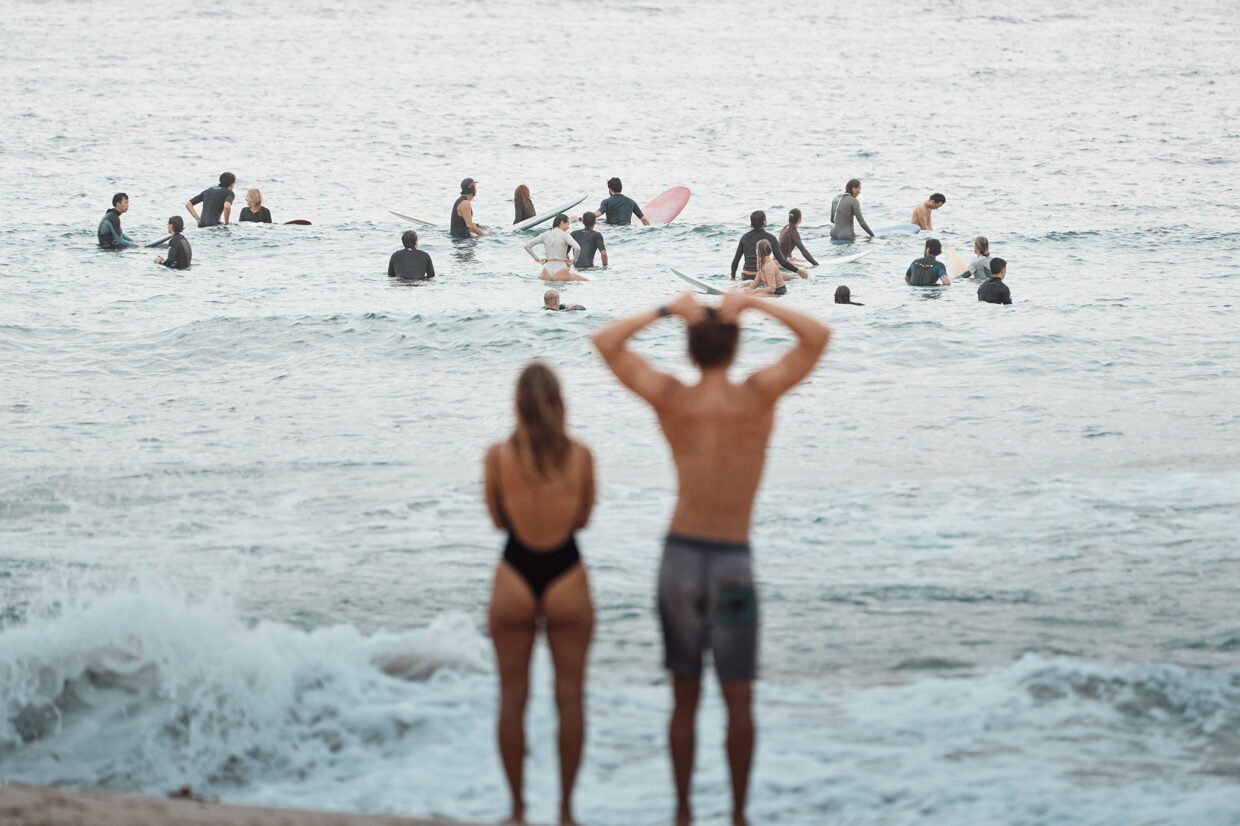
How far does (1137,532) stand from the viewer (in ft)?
29.0

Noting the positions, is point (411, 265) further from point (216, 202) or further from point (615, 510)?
point (615, 510)

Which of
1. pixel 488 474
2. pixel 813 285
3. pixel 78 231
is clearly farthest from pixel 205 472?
pixel 78 231

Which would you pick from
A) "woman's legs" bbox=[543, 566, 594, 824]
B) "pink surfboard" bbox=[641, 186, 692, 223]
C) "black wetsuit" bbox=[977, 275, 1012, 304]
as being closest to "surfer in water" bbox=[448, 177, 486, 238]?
"pink surfboard" bbox=[641, 186, 692, 223]

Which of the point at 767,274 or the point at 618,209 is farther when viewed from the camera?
the point at 618,209

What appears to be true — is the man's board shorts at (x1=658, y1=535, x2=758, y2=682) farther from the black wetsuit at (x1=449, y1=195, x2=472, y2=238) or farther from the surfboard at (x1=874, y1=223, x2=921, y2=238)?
the surfboard at (x1=874, y1=223, x2=921, y2=238)

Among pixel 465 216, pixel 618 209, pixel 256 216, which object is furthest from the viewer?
pixel 256 216

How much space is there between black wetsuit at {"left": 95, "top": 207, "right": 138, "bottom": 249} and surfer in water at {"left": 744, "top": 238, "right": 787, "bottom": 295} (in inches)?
513

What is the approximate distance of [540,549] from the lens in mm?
4137

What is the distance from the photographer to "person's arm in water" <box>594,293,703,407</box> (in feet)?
13.9

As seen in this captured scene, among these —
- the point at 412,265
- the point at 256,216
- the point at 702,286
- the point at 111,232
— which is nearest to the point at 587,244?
the point at 702,286

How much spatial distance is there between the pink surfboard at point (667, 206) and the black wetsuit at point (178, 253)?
10.0 metres

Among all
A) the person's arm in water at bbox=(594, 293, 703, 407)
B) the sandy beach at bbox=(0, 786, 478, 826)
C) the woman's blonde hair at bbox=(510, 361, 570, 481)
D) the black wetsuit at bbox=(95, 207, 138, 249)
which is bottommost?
the sandy beach at bbox=(0, 786, 478, 826)

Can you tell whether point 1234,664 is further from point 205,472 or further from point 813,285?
point 813,285

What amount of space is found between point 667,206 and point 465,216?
5.46 meters
